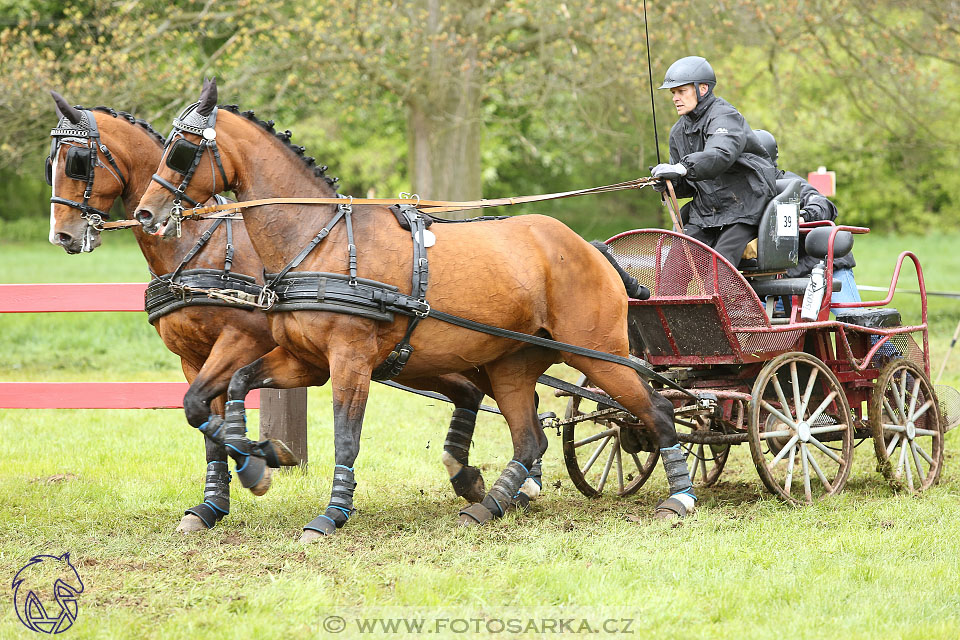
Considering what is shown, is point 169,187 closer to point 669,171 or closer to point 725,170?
point 669,171

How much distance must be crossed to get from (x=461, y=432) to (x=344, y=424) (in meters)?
1.13

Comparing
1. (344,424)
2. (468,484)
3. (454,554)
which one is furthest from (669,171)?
(454,554)

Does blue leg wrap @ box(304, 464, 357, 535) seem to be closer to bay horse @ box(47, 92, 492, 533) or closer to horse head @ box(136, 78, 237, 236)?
bay horse @ box(47, 92, 492, 533)

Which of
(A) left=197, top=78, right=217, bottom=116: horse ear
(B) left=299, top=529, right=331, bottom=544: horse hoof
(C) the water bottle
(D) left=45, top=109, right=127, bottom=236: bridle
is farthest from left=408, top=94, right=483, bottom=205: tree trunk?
(B) left=299, top=529, right=331, bottom=544: horse hoof

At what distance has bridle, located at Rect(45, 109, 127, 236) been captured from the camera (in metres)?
5.30

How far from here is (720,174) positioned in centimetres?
611

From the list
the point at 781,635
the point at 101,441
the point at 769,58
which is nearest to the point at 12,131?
the point at 101,441

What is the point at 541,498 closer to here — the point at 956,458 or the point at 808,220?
the point at 808,220

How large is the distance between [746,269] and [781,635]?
113 inches

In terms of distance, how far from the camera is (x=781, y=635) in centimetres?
376

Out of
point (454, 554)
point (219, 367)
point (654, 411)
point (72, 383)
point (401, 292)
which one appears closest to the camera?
point (454, 554)

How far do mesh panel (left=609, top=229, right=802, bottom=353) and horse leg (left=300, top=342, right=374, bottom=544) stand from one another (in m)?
1.82

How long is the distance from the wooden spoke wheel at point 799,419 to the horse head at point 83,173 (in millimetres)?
3609

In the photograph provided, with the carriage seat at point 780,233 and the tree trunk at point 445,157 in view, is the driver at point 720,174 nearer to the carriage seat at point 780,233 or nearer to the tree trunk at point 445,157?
the carriage seat at point 780,233
